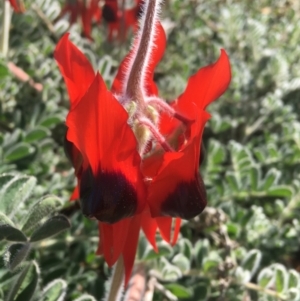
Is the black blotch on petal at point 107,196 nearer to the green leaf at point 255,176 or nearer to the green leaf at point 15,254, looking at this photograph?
the green leaf at point 15,254

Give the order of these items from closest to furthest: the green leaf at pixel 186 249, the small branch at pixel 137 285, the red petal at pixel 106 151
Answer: the red petal at pixel 106 151, the small branch at pixel 137 285, the green leaf at pixel 186 249

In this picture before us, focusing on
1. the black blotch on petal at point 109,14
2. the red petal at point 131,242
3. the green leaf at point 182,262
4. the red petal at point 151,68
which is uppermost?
the black blotch on petal at point 109,14

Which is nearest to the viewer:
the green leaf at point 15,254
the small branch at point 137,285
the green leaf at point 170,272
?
the green leaf at point 15,254

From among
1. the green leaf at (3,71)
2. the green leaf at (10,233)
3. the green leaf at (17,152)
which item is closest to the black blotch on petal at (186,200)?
the green leaf at (10,233)

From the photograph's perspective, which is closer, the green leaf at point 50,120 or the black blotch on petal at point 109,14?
the green leaf at point 50,120

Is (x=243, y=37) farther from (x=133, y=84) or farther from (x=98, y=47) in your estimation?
(x=133, y=84)

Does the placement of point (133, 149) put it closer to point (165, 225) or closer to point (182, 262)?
point (165, 225)
